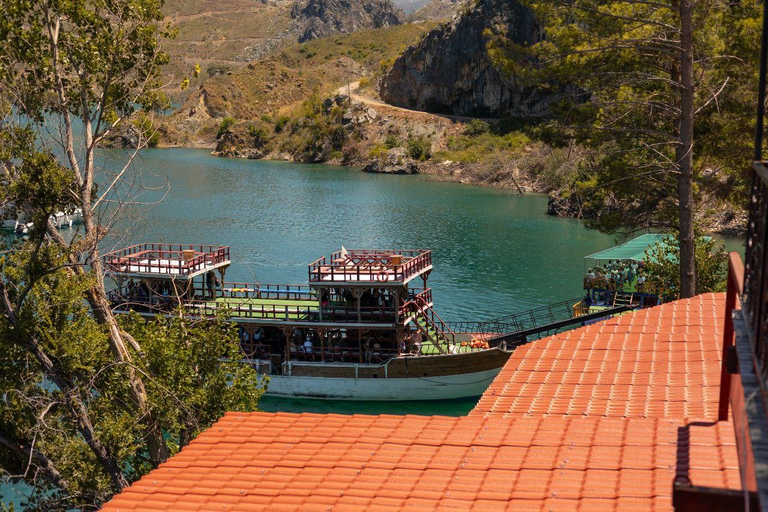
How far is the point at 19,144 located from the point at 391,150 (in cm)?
9283

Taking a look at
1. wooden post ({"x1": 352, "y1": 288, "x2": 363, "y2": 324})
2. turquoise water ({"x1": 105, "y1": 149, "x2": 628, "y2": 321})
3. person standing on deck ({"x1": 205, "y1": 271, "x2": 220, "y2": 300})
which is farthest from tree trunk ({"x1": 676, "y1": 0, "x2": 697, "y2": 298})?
person standing on deck ({"x1": 205, "y1": 271, "x2": 220, "y2": 300})

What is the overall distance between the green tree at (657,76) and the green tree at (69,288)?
11312mm

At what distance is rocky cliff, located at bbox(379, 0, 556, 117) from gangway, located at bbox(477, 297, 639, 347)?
78.8m

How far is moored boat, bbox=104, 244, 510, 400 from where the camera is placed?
28578 millimetres

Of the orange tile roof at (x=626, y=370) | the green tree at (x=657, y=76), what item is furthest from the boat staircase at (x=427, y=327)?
the orange tile roof at (x=626, y=370)

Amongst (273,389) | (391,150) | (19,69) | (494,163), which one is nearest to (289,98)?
(391,150)

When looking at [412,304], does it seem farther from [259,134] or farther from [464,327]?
[259,134]

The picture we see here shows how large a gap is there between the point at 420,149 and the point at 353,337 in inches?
3152

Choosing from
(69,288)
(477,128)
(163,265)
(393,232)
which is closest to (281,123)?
(477,128)

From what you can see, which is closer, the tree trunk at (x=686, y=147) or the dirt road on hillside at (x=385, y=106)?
the tree trunk at (x=686, y=147)

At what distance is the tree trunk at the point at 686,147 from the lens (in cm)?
2042

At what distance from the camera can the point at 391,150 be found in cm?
10656

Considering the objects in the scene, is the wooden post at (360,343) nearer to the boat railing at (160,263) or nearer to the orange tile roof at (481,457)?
the boat railing at (160,263)

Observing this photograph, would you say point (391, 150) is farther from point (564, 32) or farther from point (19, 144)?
point (19, 144)
